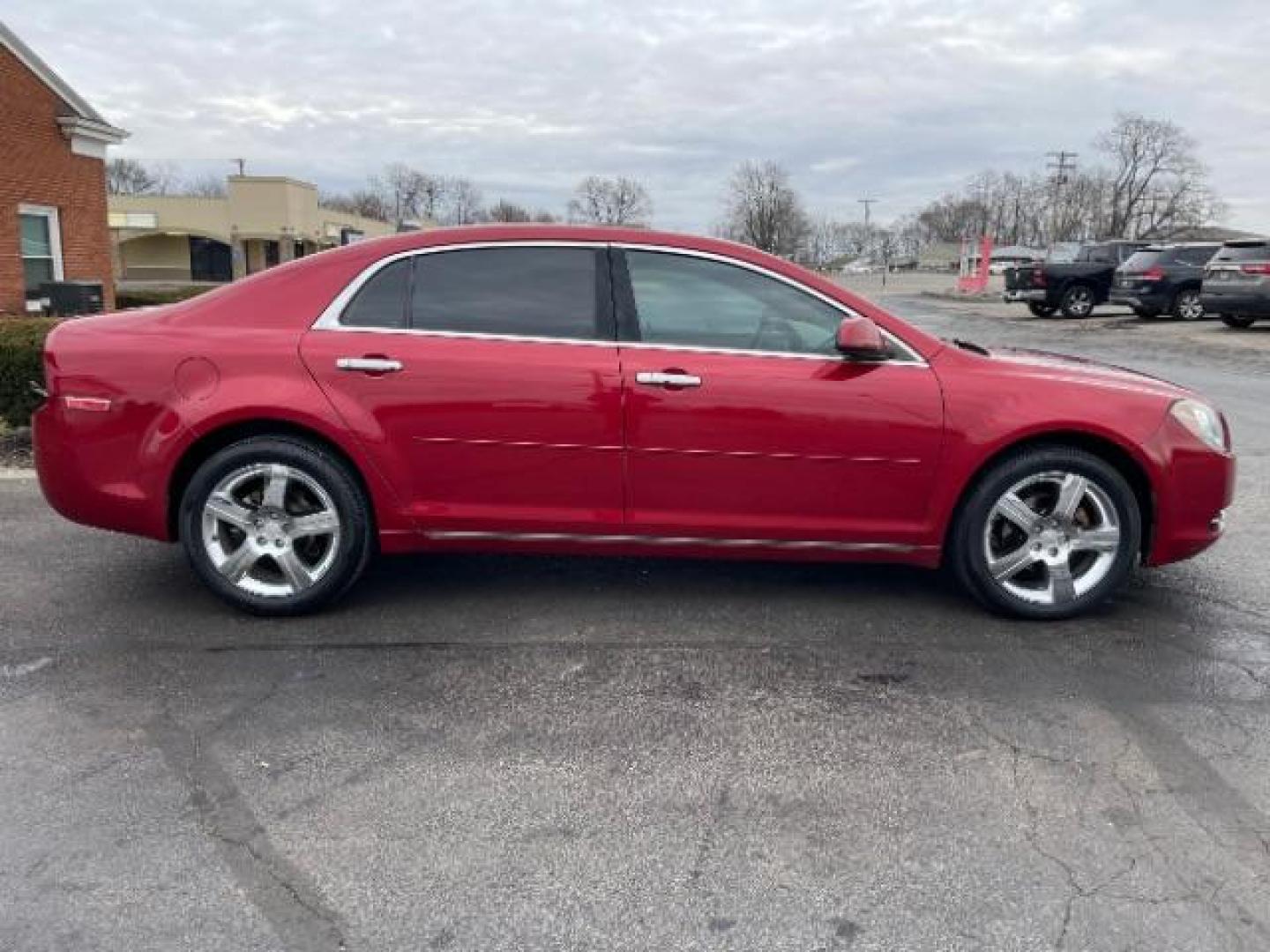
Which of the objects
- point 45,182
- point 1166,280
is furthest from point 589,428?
point 1166,280

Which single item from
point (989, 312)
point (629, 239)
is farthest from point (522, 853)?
point (989, 312)

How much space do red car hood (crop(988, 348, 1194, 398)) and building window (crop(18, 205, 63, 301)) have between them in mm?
18048

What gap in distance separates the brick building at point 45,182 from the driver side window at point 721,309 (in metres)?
16.2

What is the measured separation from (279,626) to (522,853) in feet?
6.48

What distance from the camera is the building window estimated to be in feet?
58.6

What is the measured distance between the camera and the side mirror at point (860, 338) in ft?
13.2

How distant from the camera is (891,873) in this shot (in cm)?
260

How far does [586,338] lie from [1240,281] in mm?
19177

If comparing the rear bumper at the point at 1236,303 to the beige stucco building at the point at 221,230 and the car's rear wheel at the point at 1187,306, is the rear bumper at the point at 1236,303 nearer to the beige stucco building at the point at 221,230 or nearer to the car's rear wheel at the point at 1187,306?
the car's rear wheel at the point at 1187,306

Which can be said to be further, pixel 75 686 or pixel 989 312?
pixel 989 312

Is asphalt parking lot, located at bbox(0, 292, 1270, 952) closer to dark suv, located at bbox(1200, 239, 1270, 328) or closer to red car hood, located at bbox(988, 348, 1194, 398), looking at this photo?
red car hood, located at bbox(988, 348, 1194, 398)

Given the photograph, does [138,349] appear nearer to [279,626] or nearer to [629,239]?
[279,626]

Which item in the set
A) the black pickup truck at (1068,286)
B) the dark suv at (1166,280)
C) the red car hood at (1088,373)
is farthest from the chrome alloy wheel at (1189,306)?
the red car hood at (1088,373)

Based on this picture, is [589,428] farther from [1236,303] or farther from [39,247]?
[1236,303]
